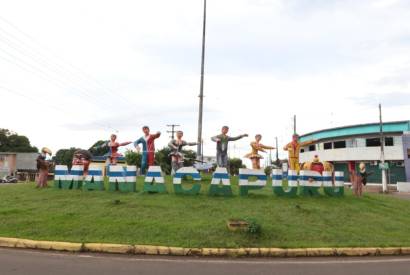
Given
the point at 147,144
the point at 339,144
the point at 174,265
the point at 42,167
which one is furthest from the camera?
the point at 339,144

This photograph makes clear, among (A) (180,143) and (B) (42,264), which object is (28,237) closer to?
(B) (42,264)

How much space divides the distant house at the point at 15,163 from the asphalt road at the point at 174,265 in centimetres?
6145

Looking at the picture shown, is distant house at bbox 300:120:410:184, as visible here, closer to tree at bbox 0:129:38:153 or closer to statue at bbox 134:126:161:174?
statue at bbox 134:126:161:174

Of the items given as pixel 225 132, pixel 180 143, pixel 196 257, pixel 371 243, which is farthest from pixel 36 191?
pixel 371 243

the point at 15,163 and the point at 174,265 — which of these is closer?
the point at 174,265

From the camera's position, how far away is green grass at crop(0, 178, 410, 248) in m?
8.48

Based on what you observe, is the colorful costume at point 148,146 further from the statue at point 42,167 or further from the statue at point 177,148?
the statue at point 42,167

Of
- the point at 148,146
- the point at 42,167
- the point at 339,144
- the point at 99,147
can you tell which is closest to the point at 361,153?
the point at 339,144

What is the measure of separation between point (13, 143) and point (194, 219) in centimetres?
8623

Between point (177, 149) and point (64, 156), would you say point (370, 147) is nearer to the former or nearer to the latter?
point (177, 149)

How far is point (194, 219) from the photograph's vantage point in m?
9.81

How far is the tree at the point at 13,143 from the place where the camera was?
82.5 metres

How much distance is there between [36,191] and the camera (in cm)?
1412

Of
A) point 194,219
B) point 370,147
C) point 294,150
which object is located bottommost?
point 194,219
